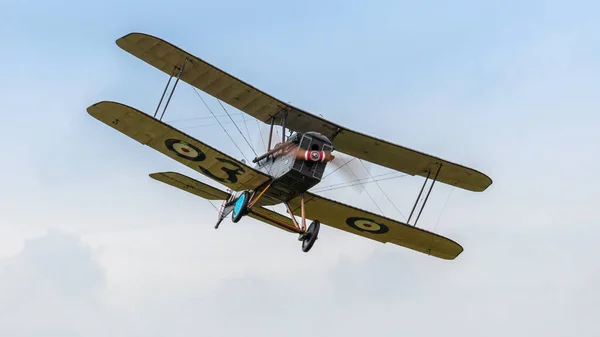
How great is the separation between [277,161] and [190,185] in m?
3.31

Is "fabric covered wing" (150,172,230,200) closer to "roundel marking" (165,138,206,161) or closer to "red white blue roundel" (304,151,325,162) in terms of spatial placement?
"roundel marking" (165,138,206,161)

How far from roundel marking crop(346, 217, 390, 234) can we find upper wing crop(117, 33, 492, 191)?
162 cm

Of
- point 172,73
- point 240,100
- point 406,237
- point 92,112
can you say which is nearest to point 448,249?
point 406,237

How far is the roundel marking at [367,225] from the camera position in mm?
22734

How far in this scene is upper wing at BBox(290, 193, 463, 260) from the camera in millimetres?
22250

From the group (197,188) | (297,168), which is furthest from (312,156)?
(197,188)

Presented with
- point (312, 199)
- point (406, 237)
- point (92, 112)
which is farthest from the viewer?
point (406, 237)

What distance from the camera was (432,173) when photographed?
23.5 m

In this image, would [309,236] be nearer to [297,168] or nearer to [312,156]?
[297,168]

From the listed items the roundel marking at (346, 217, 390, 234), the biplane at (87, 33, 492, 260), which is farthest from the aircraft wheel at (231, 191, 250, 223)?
the roundel marking at (346, 217, 390, 234)

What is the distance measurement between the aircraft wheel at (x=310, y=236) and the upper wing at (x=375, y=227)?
967 mm

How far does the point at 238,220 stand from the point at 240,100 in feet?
9.90

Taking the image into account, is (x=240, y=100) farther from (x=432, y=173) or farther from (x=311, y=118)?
(x=432, y=173)

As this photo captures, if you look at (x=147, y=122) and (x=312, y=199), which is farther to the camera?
(x=312, y=199)
